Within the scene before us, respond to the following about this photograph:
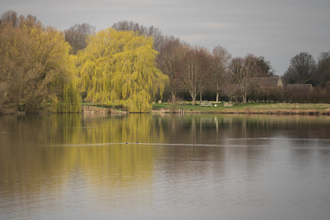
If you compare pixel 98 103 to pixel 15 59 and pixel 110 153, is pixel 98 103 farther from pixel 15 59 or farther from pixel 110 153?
pixel 110 153

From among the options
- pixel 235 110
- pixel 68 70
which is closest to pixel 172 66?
pixel 235 110

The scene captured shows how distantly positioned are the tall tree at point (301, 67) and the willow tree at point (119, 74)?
65.6 metres

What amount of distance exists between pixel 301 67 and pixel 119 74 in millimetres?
73879

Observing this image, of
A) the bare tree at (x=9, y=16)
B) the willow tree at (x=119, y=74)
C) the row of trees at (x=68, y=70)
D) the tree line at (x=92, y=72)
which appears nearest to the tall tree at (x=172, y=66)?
the tree line at (x=92, y=72)

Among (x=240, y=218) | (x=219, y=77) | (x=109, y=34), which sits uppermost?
(x=109, y=34)

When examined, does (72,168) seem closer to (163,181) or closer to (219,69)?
(163,181)

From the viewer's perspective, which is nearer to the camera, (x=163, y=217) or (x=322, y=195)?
(x=163, y=217)

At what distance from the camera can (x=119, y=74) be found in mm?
→ 50875

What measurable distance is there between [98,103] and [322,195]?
153ft

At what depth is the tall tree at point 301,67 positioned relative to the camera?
351 ft

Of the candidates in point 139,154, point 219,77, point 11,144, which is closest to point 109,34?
point 219,77

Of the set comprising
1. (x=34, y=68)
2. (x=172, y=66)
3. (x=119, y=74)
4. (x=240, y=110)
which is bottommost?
(x=240, y=110)

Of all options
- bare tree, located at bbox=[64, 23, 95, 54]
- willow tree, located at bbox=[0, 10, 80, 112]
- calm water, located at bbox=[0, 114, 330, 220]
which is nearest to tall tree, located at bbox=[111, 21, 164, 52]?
bare tree, located at bbox=[64, 23, 95, 54]

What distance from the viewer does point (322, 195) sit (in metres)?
8.98
